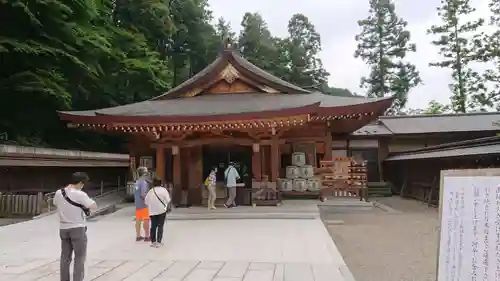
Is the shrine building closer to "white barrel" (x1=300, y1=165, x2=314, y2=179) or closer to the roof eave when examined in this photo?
the roof eave

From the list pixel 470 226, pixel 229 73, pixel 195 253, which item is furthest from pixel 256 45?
pixel 470 226

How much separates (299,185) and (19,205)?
9.09 metres

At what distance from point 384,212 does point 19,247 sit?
34.2 ft

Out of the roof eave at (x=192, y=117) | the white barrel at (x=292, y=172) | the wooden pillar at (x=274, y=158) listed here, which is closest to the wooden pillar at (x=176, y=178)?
the roof eave at (x=192, y=117)

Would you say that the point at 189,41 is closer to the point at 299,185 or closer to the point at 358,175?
the point at 299,185

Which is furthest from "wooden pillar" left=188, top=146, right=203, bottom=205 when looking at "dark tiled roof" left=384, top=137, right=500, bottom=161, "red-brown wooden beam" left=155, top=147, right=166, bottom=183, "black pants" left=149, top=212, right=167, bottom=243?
"dark tiled roof" left=384, top=137, right=500, bottom=161

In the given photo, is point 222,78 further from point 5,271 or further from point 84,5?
point 5,271

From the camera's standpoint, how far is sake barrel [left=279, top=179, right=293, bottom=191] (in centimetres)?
1452

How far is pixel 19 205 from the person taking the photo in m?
12.6

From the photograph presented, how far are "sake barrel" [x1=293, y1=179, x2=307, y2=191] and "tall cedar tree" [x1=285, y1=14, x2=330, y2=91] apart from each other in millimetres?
24580

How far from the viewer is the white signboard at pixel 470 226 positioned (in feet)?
7.68

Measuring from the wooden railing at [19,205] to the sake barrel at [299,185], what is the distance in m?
8.33

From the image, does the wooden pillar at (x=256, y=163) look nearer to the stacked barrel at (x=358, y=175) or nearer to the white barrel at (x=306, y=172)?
the white barrel at (x=306, y=172)

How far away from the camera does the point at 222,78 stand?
1575cm
